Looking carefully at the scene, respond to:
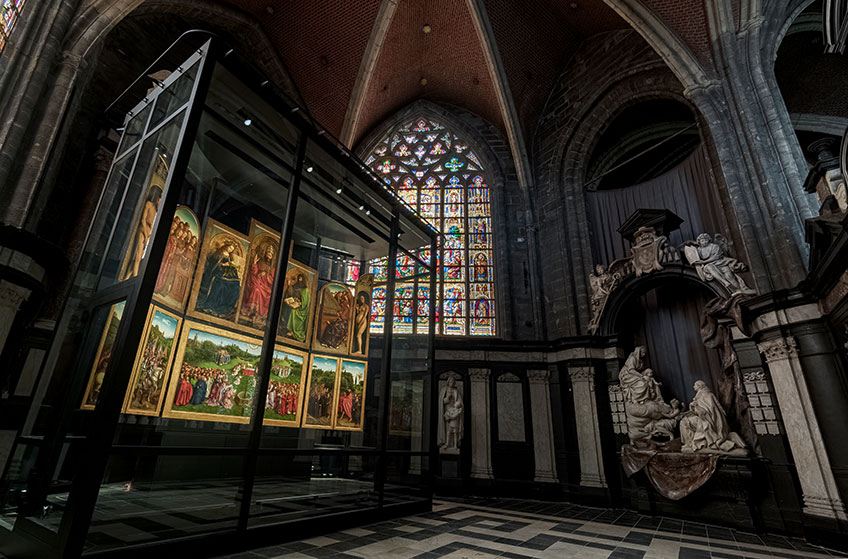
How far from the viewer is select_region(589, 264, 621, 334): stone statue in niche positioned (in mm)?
9859

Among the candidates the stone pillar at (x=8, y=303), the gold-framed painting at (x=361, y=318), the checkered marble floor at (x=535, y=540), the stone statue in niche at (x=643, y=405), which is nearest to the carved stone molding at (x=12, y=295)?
the stone pillar at (x=8, y=303)

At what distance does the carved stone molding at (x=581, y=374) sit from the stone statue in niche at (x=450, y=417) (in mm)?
2711

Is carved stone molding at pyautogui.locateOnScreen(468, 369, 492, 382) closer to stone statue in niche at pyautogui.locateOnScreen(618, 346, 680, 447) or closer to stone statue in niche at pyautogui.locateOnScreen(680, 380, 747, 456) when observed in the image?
stone statue in niche at pyautogui.locateOnScreen(618, 346, 680, 447)

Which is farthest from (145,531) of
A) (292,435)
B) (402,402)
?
(402,402)

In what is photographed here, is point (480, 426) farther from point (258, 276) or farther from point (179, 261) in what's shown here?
point (179, 261)

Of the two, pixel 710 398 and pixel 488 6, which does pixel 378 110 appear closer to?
pixel 488 6

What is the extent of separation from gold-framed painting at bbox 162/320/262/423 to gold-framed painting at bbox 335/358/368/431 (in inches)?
57.8

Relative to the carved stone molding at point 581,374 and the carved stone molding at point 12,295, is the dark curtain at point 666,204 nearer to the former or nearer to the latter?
the carved stone molding at point 581,374

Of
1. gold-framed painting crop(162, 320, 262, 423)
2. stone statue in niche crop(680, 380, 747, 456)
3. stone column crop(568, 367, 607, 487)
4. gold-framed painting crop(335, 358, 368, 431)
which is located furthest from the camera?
stone column crop(568, 367, 607, 487)

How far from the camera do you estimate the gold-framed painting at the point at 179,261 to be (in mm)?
3926

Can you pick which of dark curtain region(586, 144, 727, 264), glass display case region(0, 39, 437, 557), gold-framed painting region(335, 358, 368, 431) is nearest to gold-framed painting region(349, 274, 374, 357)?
glass display case region(0, 39, 437, 557)

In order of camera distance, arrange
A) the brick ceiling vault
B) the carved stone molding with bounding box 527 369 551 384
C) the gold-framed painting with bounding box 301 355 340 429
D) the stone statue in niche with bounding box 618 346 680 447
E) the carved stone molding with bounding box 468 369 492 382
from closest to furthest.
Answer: the gold-framed painting with bounding box 301 355 340 429 → the stone statue in niche with bounding box 618 346 680 447 → the carved stone molding with bounding box 527 369 551 384 → the carved stone molding with bounding box 468 369 492 382 → the brick ceiling vault

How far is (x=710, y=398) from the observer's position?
A: 24.6 feet

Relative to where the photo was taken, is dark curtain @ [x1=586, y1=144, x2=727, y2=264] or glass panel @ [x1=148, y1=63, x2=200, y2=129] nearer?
glass panel @ [x1=148, y1=63, x2=200, y2=129]
